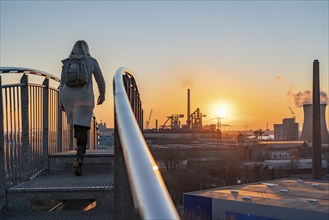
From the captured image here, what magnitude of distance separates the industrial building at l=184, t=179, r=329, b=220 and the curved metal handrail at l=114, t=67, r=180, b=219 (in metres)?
20.3

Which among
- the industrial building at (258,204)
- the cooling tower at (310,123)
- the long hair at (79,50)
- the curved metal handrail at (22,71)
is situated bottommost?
the industrial building at (258,204)

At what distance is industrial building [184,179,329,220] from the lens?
20391 mm

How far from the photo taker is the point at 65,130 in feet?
17.9

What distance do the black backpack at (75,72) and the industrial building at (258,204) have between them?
18.7 metres

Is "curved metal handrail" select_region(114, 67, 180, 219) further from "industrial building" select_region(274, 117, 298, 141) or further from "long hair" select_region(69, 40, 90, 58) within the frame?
"industrial building" select_region(274, 117, 298, 141)

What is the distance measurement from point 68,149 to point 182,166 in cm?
3855

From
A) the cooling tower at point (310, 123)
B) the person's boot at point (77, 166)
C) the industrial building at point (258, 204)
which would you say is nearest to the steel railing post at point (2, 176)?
the person's boot at point (77, 166)

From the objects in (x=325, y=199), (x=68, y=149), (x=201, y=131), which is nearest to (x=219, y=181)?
(x=325, y=199)

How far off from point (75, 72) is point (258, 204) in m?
19.7

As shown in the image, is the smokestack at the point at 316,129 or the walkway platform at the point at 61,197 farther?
the smokestack at the point at 316,129

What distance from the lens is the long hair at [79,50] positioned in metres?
3.49

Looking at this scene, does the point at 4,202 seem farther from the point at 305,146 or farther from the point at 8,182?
the point at 305,146

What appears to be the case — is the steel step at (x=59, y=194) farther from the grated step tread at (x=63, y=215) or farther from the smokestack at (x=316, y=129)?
the smokestack at (x=316, y=129)

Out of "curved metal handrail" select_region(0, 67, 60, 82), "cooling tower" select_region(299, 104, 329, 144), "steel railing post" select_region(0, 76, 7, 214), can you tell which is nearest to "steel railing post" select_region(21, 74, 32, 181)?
"curved metal handrail" select_region(0, 67, 60, 82)
